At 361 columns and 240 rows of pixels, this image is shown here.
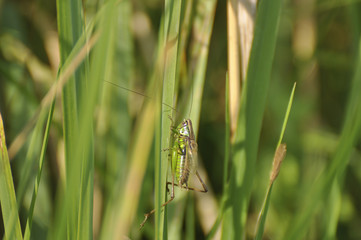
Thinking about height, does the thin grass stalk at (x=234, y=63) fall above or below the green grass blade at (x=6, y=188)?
above

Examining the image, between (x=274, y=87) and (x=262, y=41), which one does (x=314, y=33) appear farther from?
(x=262, y=41)

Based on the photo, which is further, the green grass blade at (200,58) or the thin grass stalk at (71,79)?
the green grass blade at (200,58)

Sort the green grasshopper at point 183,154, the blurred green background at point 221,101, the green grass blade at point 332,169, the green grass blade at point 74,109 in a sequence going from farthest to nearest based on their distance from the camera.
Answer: the blurred green background at point 221,101 < the green grasshopper at point 183,154 < the green grass blade at point 332,169 < the green grass blade at point 74,109

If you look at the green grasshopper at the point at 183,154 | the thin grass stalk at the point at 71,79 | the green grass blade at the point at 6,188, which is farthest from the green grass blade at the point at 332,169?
the green grass blade at the point at 6,188

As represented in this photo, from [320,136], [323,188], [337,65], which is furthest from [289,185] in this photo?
[323,188]

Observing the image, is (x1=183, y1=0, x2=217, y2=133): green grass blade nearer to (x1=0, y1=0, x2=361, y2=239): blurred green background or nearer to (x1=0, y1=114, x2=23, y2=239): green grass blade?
(x1=0, y1=0, x2=361, y2=239): blurred green background

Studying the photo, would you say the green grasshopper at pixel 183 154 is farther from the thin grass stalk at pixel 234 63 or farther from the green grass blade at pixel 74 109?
the green grass blade at pixel 74 109
